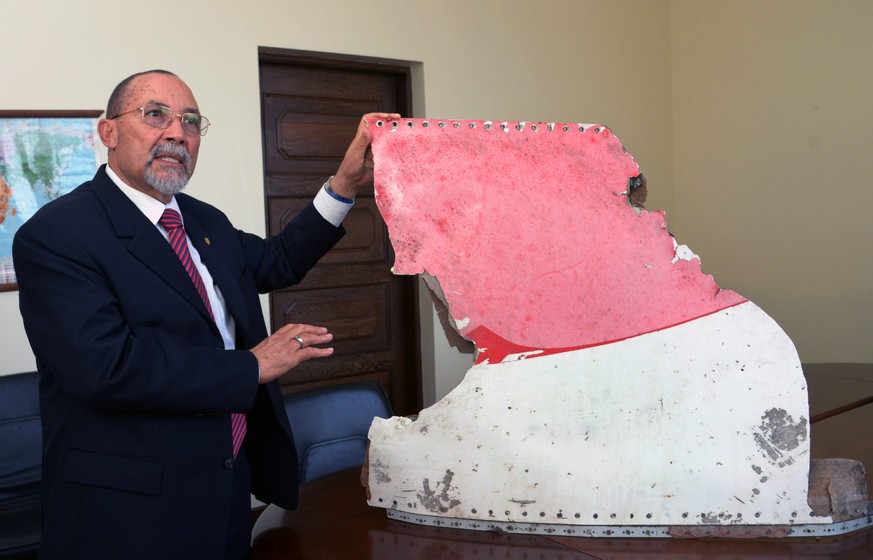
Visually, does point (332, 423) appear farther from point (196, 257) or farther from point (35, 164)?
point (35, 164)

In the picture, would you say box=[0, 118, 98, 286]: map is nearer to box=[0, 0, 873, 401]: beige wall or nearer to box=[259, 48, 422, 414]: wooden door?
box=[0, 0, 873, 401]: beige wall

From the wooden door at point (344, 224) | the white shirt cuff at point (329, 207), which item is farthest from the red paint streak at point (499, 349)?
the wooden door at point (344, 224)

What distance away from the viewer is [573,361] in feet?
4.98

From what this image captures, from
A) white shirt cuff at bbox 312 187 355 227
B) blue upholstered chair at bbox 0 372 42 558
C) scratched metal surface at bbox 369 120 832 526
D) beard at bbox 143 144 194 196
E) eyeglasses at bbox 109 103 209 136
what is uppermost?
eyeglasses at bbox 109 103 209 136

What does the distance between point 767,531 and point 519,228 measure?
68 centimetres

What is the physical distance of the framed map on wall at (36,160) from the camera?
300 cm

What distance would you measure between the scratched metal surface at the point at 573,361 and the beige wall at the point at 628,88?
6.66 feet

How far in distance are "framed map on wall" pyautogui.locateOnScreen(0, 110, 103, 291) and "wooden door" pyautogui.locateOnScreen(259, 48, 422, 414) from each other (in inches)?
32.5

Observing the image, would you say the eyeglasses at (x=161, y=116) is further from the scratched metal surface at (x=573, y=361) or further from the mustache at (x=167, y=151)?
the scratched metal surface at (x=573, y=361)

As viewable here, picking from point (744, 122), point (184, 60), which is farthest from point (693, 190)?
point (184, 60)

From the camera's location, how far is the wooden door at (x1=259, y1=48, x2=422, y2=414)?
3781 mm

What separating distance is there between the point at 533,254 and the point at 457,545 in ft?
1.76

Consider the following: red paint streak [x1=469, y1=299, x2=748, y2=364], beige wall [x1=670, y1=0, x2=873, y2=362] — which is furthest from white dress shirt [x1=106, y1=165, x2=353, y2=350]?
beige wall [x1=670, y1=0, x2=873, y2=362]

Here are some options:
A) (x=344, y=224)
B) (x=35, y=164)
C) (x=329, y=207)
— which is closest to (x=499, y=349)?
(x=329, y=207)
